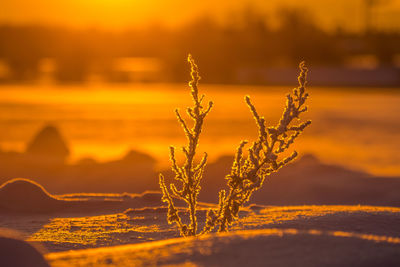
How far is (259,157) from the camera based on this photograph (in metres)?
5.96

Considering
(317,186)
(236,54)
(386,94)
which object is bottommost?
(317,186)

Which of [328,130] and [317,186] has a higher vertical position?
[328,130]

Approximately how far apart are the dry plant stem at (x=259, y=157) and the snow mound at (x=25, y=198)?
252cm

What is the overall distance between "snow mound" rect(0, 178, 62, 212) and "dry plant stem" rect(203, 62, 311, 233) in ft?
8.28

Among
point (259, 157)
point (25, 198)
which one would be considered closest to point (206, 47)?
point (25, 198)

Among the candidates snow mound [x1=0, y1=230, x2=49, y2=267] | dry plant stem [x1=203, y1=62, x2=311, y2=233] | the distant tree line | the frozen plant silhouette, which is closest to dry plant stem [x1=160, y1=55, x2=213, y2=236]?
the frozen plant silhouette

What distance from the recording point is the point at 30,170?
475 inches

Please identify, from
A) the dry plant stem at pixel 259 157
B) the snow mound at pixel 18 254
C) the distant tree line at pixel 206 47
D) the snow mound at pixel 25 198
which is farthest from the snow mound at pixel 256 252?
the distant tree line at pixel 206 47

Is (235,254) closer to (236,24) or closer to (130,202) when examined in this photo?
(130,202)

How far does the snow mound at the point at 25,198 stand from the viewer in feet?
26.4

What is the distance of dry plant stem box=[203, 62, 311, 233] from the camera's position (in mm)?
5820

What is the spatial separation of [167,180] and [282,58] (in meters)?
53.8

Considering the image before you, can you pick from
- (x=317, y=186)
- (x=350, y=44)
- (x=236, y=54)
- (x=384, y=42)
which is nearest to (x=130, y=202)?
(x=317, y=186)

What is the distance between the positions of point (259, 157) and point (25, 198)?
321cm
